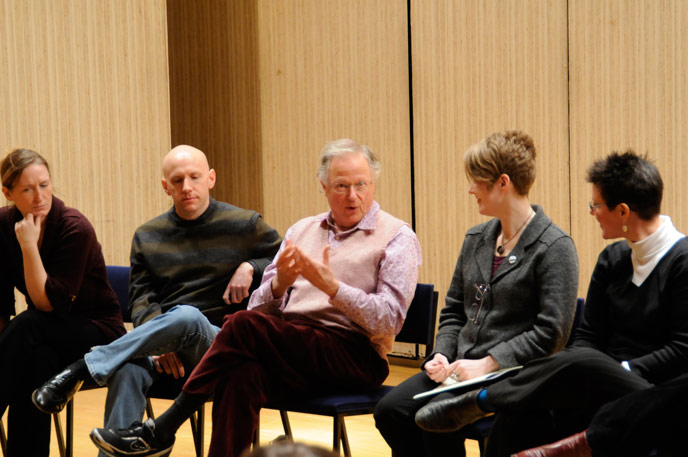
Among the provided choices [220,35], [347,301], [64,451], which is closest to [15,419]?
[64,451]

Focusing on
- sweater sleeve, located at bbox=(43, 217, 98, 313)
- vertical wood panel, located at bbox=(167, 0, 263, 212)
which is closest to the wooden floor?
sweater sleeve, located at bbox=(43, 217, 98, 313)

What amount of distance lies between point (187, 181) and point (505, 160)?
140cm

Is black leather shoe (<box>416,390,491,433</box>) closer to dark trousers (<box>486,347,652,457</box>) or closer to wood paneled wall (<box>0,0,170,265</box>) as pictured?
dark trousers (<box>486,347,652,457</box>)

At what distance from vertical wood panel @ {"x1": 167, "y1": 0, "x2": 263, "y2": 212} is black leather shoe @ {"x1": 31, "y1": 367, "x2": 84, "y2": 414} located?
10.8 ft

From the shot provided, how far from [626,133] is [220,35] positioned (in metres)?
3.32

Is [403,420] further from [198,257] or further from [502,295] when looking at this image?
[198,257]

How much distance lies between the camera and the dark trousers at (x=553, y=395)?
7.91 feet

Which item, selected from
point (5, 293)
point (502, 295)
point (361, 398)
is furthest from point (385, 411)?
point (5, 293)

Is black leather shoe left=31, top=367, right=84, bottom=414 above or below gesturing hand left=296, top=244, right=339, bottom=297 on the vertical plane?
below

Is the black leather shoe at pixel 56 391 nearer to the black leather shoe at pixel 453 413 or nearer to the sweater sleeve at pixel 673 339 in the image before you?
the black leather shoe at pixel 453 413

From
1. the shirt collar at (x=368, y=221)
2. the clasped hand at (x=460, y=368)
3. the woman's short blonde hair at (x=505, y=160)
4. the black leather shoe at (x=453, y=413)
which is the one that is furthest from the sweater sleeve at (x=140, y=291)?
the woman's short blonde hair at (x=505, y=160)

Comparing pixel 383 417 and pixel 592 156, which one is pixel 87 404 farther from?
pixel 592 156

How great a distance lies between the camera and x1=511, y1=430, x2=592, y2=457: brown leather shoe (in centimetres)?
234

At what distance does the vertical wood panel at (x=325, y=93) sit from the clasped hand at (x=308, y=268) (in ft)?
8.67
